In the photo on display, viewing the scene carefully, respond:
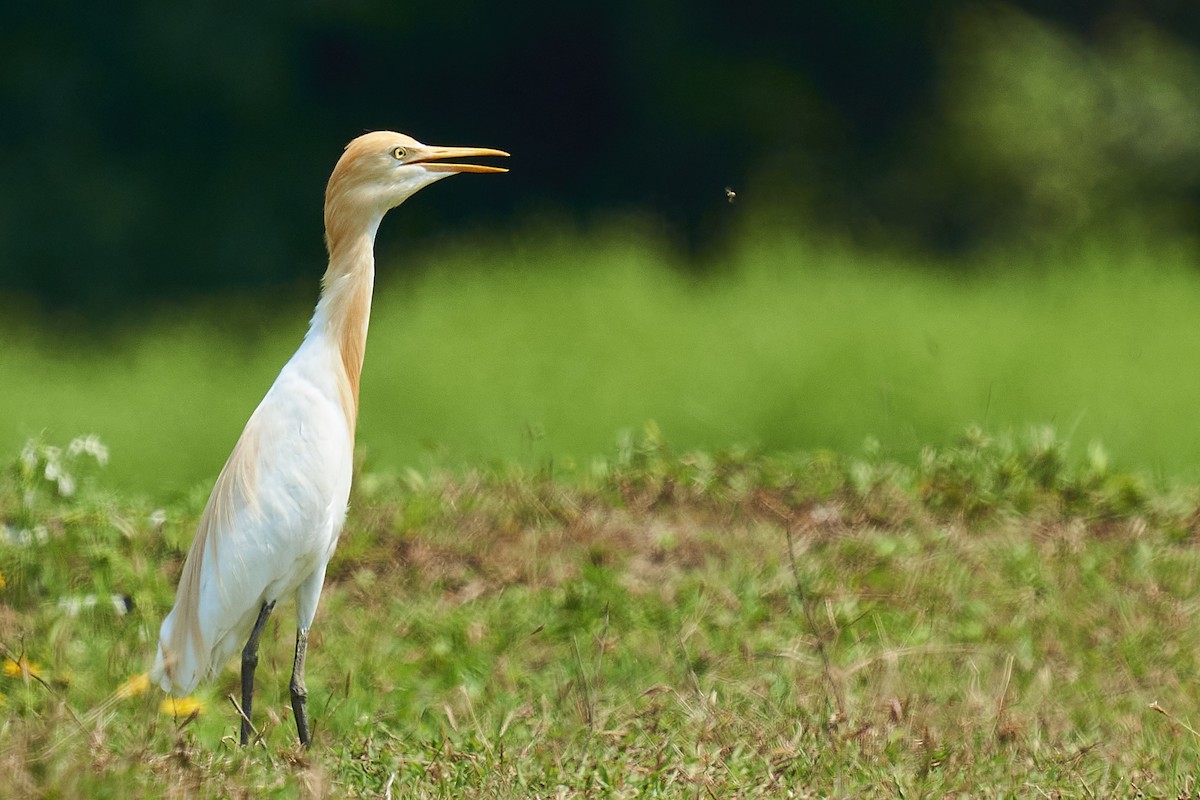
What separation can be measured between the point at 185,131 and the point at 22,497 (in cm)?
777

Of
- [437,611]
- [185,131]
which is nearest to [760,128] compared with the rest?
[185,131]

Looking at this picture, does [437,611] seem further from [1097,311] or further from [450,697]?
[1097,311]

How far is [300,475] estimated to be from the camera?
9.71ft

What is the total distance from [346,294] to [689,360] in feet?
11.5

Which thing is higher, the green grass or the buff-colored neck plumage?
the buff-colored neck plumage

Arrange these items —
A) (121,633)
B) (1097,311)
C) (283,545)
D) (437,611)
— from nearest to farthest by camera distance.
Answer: (283,545), (121,633), (437,611), (1097,311)

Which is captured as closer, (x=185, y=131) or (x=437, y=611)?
(x=437, y=611)

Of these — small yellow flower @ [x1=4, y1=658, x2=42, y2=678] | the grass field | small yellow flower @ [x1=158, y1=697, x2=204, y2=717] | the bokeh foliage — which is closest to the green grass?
the grass field

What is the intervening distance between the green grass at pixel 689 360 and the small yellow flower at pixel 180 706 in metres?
2.07

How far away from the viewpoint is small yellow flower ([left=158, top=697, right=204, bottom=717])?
9.98ft

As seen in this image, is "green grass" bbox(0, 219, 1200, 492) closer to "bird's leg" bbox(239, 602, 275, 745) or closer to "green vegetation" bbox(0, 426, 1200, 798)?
"green vegetation" bbox(0, 426, 1200, 798)

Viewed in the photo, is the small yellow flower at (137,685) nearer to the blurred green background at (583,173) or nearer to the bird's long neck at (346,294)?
the bird's long neck at (346,294)

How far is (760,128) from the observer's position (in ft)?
36.3

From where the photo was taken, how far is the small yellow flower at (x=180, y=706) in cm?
304
